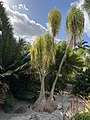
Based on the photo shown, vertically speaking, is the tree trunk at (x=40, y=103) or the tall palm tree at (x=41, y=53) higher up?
the tall palm tree at (x=41, y=53)

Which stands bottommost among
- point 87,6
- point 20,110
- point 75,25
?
point 20,110

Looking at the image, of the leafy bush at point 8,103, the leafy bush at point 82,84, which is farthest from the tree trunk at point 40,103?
the leafy bush at point 82,84

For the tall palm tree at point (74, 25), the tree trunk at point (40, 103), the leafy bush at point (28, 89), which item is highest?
the tall palm tree at point (74, 25)

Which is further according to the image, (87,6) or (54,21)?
(87,6)

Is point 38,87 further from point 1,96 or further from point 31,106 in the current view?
point 1,96

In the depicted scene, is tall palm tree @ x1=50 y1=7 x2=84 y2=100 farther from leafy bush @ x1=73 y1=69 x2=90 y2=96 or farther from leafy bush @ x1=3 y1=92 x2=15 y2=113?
leafy bush @ x1=73 y1=69 x2=90 y2=96

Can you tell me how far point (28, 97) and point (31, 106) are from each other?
46 centimetres

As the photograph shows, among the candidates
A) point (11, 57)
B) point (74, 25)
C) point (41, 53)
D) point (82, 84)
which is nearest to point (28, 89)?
point (11, 57)

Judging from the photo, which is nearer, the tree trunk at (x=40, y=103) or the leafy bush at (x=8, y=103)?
the leafy bush at (x=8, y=103)

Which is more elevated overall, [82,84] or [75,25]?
[75,25]

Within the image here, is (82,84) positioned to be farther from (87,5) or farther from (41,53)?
(41,53)

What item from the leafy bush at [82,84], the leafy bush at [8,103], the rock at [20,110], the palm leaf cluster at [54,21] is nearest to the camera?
the leafy bush at [8,103]

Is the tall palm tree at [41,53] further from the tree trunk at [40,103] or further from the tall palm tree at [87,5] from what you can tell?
the tall palm tree at [87,5]

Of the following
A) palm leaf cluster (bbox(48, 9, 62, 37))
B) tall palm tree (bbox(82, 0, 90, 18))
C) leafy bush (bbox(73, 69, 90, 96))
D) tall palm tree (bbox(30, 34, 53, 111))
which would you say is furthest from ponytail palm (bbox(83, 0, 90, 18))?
tall palm tree (bbox(30, 34, 53, 111))
